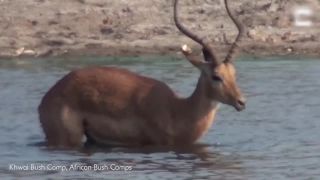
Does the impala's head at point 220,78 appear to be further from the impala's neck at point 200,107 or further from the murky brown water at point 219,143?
the murky brown water at point 219,143

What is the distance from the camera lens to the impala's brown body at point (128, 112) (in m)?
12.8

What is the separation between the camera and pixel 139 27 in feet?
68.4

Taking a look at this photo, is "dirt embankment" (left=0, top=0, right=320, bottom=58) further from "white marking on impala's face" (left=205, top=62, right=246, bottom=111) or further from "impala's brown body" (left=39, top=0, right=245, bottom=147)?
"white marking on impala's face" (left=205, top=62, right=246, bottom=111)

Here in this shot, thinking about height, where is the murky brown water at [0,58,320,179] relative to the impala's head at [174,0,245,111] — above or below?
below

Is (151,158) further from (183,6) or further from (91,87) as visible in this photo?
(183,6)

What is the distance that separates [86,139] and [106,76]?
608mm

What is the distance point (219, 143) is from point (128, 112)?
104cm

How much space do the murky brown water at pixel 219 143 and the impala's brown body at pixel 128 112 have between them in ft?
0.47

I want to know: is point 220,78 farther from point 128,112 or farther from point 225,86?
point 128,112

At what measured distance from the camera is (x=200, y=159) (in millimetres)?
12531

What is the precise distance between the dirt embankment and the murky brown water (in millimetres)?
1974

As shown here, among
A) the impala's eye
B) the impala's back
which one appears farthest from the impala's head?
the impala's back

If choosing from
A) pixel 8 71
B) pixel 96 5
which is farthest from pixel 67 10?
pixel 8 71

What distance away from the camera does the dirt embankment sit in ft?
66.6
